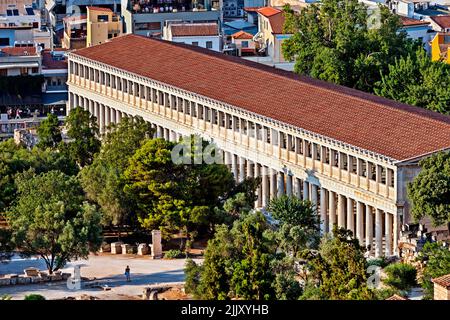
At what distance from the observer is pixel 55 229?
11712 centimetres

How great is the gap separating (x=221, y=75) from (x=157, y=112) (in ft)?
23.7

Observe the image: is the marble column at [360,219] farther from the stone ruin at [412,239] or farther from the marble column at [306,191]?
the marble column at [306,191]

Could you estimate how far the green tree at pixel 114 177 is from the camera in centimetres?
12669

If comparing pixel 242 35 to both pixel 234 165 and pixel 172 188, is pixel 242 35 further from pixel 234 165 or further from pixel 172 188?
pixel 172 188

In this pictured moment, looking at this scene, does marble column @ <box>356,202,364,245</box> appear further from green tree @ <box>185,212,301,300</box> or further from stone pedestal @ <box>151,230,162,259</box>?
green tree @ <box>185,212,301,300</box>

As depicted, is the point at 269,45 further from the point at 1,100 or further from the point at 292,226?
the point at 292,226

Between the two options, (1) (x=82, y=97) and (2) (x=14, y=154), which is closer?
(2) (x=14, y=154)

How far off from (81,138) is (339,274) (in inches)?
2170

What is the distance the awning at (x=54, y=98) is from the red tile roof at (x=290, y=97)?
14.0 metres

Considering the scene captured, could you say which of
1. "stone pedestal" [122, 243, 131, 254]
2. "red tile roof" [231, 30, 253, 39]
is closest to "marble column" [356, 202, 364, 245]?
"stone pedestal" [122, 243, 131, 254]

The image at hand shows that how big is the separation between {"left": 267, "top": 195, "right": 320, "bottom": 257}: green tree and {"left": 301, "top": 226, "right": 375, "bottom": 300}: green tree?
8.47 metres
